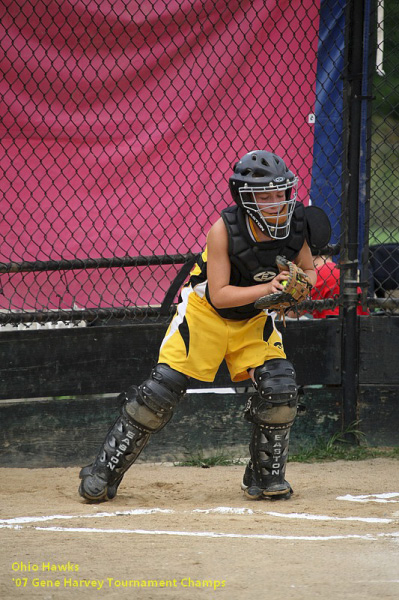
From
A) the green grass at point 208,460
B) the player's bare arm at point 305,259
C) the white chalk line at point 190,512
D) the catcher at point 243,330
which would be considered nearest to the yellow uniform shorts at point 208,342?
the catcher at point 243,330

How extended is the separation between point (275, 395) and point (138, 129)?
2190 mm

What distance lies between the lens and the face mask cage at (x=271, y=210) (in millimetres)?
4438

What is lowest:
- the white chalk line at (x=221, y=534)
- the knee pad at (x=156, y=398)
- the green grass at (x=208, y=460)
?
the green grass at (x=208, y=460)

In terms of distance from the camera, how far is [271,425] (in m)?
4.73

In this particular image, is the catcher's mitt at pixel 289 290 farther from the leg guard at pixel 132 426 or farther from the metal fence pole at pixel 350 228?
the metal fence pole at pixel 350 228

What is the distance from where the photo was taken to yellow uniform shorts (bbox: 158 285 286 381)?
4.66 m

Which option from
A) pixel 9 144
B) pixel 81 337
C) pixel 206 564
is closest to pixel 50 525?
pixel 206 564

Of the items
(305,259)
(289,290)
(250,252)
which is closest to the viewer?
(289,290)

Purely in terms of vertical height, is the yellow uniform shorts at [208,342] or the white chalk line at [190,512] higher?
the yellow uniform shorts at [208,342]

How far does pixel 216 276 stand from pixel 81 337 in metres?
1.47

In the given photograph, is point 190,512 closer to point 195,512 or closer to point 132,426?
point 195,512

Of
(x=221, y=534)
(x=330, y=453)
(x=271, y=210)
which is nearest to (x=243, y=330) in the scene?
(x=271, y=210)

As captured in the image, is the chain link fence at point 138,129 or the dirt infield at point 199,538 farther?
the chain link fence at point 138,129

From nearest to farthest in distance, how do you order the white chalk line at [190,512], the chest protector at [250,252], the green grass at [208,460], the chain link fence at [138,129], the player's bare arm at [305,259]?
the white chalk line at [190,512], the chest protector at [250,252], the player's bare arm at [305,259], the chain link fence at [138,129], the green grass at [208,460]
